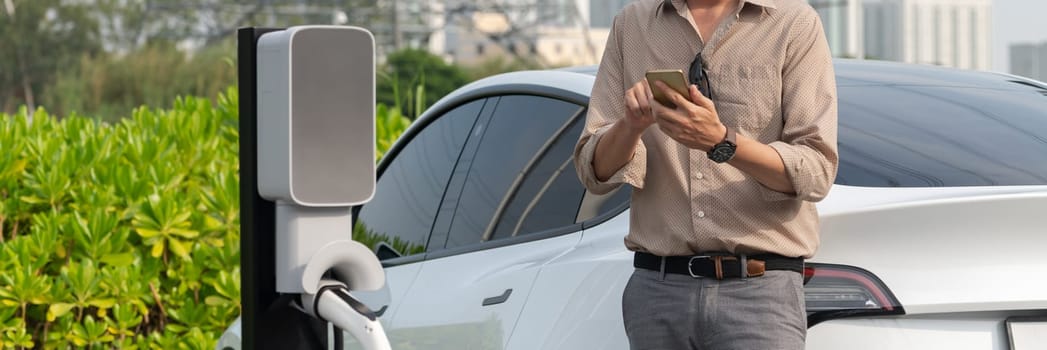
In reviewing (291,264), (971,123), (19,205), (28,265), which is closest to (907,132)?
(971,123)

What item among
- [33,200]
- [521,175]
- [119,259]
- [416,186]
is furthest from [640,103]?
[33,200]

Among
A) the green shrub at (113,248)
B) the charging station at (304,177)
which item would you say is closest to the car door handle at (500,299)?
the charging station at (304,177)

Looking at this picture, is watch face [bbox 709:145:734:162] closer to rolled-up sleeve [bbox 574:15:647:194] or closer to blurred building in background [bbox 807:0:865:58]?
rolled-up sleeve [bbox 574:15:647:194]

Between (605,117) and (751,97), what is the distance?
0.29 meters

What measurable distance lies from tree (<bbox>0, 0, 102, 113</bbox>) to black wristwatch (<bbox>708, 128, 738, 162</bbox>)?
5757 centimetres

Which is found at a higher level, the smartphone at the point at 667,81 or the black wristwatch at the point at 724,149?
the smartphone at the point at 667,81

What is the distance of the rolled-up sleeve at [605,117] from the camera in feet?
8.71

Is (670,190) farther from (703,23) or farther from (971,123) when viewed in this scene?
(971,123)

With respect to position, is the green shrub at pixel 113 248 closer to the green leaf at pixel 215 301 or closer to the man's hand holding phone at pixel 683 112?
the green leaf at pixel 215 301

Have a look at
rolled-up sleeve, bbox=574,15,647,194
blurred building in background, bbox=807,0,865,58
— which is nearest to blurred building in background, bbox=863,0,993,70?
blurred building in background, bbox=807,0,865,58

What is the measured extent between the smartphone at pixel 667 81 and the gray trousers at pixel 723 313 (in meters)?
0.39

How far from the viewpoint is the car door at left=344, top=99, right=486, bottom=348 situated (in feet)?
13.3

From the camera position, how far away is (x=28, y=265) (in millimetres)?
5590

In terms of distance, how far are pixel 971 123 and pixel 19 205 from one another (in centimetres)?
418
